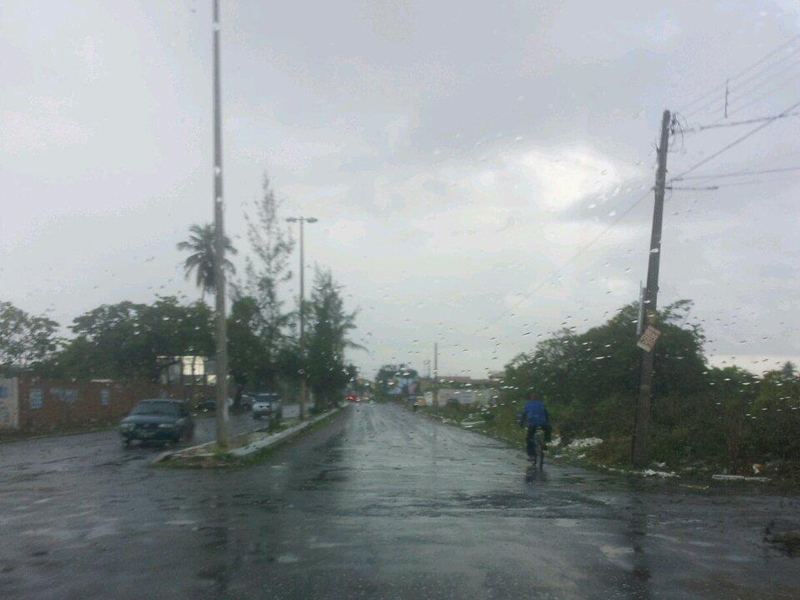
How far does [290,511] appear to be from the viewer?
11.9m

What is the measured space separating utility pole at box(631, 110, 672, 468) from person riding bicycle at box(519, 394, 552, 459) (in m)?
→ 1.97

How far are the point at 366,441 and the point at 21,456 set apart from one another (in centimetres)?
1044

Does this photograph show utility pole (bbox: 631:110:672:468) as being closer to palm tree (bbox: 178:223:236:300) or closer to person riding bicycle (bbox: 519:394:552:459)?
person riding bicycle (bbox: 519:394:552:459)

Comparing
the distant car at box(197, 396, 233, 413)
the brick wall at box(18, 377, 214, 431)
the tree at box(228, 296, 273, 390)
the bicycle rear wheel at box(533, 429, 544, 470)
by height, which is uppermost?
the tree at box(228, 296, 273, 390)

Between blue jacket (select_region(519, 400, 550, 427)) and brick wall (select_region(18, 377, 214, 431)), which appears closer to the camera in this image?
blue jacket (select_region(519, 400, 550, 427))

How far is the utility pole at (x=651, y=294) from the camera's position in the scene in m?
19.3

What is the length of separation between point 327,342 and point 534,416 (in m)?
26.3

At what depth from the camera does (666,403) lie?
24.5 m

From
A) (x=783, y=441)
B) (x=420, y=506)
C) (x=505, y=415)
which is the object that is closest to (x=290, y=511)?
(x=420, y=506)

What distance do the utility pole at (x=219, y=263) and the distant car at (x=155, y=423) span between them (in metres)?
5.17

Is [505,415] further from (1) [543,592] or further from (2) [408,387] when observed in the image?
(2) [408,387]

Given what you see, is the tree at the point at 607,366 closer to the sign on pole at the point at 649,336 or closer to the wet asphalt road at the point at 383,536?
the sign on pole at the point at 649,336

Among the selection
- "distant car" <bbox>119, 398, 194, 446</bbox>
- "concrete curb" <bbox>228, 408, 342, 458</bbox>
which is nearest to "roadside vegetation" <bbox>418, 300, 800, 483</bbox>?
"concrete curb" <bbox>228, 408, 342, 458</bbox>

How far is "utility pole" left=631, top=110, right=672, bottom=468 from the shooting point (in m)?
19.3
